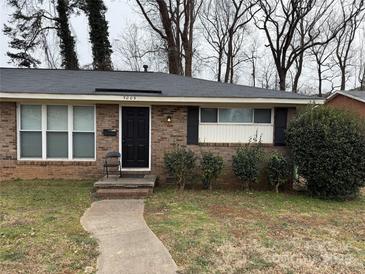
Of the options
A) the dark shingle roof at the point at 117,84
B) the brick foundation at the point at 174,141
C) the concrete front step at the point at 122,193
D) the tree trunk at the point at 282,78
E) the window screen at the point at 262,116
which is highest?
the tree trunk at the point at 282,78

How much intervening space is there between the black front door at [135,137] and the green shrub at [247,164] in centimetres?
263

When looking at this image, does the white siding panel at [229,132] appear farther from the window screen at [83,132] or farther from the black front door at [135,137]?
the window screen at [83,132]

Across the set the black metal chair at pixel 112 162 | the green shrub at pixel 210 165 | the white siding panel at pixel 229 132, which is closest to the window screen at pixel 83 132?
the black metal chair at pixel 112 162

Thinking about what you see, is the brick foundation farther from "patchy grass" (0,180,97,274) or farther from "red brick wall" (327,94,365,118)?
"red brick wall" (327,94,365,118)

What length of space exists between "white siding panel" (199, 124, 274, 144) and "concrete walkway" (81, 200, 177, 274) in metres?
3.18

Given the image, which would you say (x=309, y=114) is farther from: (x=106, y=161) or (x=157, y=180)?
(x=106, y=161)

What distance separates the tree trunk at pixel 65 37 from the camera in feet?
71.2

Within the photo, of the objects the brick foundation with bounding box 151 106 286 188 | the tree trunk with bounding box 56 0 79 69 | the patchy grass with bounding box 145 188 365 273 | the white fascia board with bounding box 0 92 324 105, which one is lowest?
the patchy grass with bounding box 145 188 365 273

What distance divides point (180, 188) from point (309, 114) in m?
3.86

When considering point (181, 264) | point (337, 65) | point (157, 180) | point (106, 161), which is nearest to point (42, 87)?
point (106, 161)

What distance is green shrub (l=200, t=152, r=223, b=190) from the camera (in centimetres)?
837

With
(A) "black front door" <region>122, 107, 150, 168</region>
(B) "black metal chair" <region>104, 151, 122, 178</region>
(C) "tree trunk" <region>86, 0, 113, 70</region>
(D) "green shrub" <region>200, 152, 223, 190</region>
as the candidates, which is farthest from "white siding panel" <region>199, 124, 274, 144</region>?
(C) "tree trunk" <region>86, 0, 113, 70</region>

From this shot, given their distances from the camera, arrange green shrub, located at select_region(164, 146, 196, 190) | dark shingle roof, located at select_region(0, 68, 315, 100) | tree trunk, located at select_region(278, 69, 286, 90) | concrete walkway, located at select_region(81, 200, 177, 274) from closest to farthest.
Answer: concrete walkway, located at select_region(81, 200, 177, 274)
green shrub, located at select_region(164, 146, 196, 190)
dark shingle roof, located at select_region(0, 68, 315, 100)
tree trunk, located at select_region(278, 69, 286, 90)

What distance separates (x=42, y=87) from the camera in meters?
8.88
